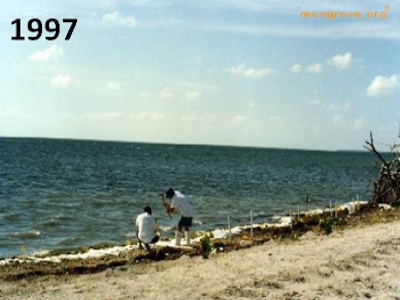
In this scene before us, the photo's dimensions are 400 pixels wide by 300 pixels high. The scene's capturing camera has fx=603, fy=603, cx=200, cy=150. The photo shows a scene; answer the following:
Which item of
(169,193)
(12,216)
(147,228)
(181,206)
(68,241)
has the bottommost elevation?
(68,241)

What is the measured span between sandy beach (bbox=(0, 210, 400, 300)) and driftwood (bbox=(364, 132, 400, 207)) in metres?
11.7

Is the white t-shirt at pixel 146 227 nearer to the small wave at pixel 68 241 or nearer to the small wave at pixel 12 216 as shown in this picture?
the small wave at pixel 68 241

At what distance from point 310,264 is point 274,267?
31.4 inches

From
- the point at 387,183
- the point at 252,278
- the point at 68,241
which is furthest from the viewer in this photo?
the point at 387,183

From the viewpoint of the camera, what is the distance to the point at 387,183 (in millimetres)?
26984

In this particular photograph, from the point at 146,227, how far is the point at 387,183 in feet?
49.6

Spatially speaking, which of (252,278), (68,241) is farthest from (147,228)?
(68,241)

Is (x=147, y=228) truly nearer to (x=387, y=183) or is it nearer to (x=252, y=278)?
(x=252, y=278)

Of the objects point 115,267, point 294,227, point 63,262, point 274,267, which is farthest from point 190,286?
point 294,227

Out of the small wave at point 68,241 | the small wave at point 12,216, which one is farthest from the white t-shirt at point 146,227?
the small wave at point 12,216

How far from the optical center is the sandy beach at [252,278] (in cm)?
1049

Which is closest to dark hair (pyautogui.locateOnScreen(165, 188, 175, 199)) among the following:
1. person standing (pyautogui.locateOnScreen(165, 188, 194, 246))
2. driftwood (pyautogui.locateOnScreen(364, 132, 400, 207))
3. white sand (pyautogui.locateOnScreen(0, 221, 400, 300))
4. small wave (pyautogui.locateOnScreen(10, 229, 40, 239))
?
person standing (pyautogui.locateOnScreen(165, 188, 194, 246))

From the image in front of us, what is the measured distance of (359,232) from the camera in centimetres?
1738

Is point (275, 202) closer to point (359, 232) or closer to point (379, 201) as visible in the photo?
point (379, 201)
